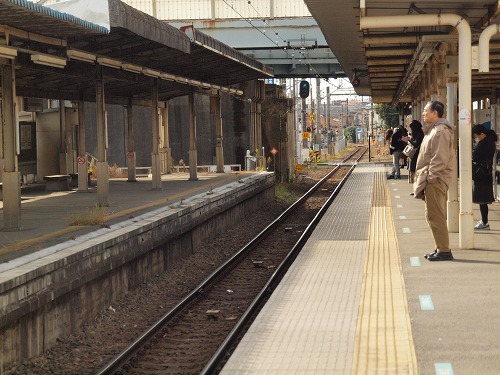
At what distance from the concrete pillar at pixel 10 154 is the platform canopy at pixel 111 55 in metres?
0.47

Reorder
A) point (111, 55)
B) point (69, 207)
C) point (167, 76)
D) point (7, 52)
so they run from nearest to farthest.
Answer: point (7, 52), point (69, 207), point (111, 55), point (167, 76)

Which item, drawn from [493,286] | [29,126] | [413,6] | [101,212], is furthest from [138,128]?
[493,286]

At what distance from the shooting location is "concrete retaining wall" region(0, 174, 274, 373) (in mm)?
8555

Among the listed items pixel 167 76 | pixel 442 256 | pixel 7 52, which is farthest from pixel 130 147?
pixel 442 256

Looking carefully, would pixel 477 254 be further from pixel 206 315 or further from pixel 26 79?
pixel 26 79

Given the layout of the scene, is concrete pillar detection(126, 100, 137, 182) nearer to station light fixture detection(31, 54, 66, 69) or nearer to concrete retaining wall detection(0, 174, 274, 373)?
concrete retaining wall detection(0, 174, 274, 373)

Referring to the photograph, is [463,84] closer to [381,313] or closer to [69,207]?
[381,313]

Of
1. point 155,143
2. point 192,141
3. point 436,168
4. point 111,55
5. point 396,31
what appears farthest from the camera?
point 192,141

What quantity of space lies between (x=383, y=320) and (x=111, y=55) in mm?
11747

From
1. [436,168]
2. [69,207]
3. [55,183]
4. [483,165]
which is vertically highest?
[436,168]

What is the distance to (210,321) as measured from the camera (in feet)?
36.3

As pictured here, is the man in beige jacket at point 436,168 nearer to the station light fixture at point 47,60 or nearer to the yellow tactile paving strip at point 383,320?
the yellow tactile paving strip at point 383,320

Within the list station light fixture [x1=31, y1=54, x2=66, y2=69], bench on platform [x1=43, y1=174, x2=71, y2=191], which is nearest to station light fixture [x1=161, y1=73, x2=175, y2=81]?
bench on platform [x1=43, y1=174, x2=71, y2=191]

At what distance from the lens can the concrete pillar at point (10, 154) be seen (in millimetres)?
13094
